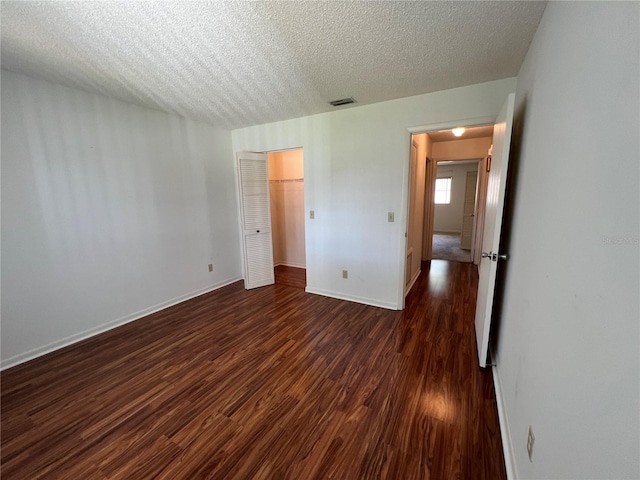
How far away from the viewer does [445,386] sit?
1.85 meters

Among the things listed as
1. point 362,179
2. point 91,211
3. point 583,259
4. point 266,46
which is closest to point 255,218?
point 362,179

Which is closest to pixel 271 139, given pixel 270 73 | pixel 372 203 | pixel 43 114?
pixel 270 73

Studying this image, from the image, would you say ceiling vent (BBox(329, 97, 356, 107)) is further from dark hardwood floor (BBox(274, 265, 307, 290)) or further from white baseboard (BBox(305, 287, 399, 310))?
dark hardwood floor (BBox(274, 265, 307, 290))

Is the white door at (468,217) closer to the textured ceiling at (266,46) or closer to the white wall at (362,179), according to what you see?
the white wall at (362,179)

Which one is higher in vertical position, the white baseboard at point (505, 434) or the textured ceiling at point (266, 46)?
the textured ceiling at point (266, 46)

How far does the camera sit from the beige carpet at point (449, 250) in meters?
5.52

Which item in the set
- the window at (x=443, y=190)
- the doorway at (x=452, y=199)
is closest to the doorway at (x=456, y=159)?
the doorway at (x=452, y=199)

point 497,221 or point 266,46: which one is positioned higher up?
point 266,46

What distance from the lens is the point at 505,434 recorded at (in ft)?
4.66

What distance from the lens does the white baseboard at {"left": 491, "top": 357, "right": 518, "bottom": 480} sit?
124cm

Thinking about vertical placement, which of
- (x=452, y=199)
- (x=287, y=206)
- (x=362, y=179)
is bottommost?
(x=287, y=206)

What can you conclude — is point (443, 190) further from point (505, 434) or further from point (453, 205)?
point (505, 434)

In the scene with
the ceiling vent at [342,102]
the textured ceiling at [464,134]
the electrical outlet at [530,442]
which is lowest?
the electrical outlet at [530,442]

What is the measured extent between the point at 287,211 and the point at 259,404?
3.77 meters
